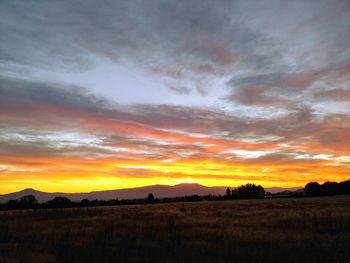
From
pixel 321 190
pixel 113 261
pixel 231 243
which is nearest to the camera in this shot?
pixel 113 261

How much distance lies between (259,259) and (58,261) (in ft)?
25.2

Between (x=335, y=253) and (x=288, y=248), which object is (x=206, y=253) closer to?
(x=288, y=248)

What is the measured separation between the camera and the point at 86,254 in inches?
629

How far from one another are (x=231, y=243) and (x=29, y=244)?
10388 mm

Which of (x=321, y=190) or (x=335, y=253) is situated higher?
(x=321, y=190)

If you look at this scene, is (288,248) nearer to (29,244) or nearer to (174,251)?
(174,251)

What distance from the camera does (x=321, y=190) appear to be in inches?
5002

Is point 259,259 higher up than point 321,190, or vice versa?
point 321,190

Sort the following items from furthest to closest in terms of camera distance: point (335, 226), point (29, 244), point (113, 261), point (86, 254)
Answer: point (335, 226) → point (29, 244) → point (86, 254) → point (113, 261)

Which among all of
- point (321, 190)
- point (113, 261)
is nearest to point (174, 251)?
point (113, 261)

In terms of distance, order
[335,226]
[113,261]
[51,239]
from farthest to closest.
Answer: [335,226], [51,239], [113,261]

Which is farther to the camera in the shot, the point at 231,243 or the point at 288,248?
the point at 231,243

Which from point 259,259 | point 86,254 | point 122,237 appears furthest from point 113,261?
point 122,237

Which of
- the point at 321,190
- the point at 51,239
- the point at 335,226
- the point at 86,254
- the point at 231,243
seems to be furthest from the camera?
the point at 321,190
